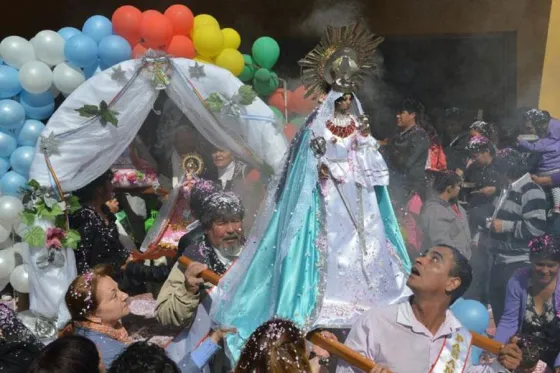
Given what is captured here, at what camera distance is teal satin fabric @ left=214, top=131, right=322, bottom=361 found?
182 inches

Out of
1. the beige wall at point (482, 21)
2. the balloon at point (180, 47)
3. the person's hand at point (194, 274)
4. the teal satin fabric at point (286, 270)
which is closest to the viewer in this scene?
the person's hand at point (194, 274)

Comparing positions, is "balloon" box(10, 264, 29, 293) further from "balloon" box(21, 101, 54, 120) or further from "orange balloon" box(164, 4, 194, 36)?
"orange balloon" box(164, 4, 194, 36)

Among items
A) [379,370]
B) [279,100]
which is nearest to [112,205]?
[279,100]

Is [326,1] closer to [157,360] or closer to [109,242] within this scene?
[109,242]

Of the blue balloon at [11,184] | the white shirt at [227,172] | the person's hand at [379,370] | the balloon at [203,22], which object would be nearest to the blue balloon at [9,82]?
the blue balloon at [11,184]

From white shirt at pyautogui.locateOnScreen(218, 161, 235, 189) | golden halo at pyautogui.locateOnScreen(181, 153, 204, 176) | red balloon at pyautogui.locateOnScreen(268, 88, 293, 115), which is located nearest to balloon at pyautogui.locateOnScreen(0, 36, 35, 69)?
golden halo at pyautogui.locateOnScreen(181, 153, 204, 176)

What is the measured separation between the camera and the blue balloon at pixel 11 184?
20.2ft

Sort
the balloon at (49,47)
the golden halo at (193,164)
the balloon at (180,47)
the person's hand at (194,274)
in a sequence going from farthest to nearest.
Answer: the golden halo at (193,164) → the balloon at (180,47) → the balloon at (49,47) → the person's hand at (194,274)

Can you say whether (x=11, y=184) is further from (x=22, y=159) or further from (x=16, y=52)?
(x=16, y=52)

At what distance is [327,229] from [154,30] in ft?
7.36

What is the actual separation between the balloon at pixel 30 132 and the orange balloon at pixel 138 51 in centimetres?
84

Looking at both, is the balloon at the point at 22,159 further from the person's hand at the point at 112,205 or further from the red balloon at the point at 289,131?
the red balloon at the point at 289,131

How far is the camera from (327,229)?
194 inches

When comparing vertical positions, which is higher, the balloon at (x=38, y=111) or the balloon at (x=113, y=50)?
the balloon at (x=113, y=50)
